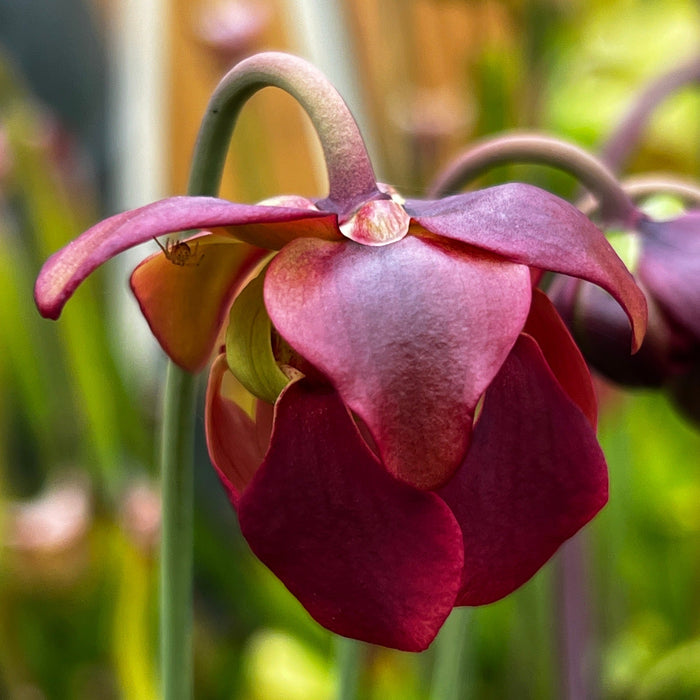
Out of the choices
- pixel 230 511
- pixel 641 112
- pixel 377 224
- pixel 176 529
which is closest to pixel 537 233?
pixel 377 224

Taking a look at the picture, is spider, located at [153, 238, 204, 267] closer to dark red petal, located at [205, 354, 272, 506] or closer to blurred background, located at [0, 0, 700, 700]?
dark red petal, located at [205, 354, 272, 506]

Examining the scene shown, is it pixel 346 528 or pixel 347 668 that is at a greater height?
pixel 346 528

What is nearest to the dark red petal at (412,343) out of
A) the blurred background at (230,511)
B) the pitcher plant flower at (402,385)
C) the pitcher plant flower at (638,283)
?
the pitcher plant flower at (402,385)

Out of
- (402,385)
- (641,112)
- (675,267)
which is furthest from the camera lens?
(641,112)

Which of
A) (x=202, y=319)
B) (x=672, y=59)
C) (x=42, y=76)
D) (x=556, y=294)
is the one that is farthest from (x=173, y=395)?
(x=42, y=76)

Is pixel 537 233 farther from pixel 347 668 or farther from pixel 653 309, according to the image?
pixel 347 668
